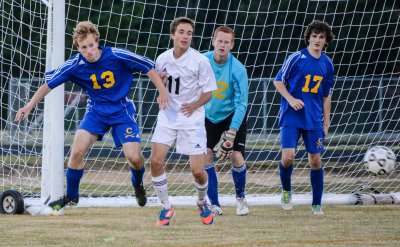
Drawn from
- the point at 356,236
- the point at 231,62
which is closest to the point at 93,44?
the point at 231,62

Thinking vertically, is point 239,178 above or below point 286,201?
above

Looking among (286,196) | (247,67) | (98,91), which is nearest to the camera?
(98,91)

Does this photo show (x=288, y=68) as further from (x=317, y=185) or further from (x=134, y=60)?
(x=134, y=60)

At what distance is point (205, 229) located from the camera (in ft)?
24.8

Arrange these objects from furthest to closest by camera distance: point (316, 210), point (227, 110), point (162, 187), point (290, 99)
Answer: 1. point (316, 210)
2. point (227, 110)
3. point (290, 99)
4. point (162, 187)

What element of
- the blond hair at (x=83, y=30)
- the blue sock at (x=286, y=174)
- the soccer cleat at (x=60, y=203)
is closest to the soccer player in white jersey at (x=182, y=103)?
the blond hair at (x=83, y=30)

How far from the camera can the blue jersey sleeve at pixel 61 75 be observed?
318 inches

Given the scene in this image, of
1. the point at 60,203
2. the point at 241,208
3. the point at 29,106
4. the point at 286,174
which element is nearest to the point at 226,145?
the point at 241,208

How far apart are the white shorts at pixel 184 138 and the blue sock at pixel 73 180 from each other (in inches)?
37.9

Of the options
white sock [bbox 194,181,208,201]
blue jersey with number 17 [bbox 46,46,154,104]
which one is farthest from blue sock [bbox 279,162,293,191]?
blue jersey with number 17 [bbox 46,46,154,104]

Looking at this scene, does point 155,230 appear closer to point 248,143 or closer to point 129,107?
point 129,107

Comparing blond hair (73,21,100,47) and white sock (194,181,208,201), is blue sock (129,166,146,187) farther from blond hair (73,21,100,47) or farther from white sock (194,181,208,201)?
blond hair (73,21,100,47)

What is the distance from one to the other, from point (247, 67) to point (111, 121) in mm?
5576

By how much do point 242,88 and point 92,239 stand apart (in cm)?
260
